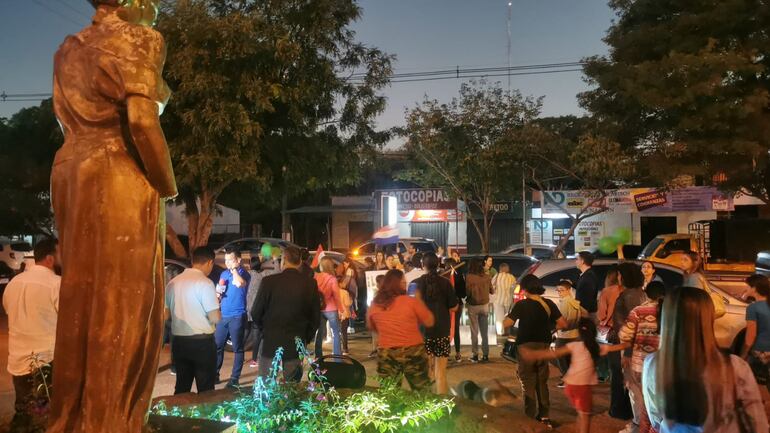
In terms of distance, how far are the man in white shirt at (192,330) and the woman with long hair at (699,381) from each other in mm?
4490

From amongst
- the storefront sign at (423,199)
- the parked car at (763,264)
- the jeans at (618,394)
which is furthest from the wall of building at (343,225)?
the jeans at (618,394)

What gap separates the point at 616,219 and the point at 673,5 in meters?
11.4

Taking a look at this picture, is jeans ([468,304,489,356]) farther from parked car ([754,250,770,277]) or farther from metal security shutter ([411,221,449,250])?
metal security shutter ([411,221,449,250])

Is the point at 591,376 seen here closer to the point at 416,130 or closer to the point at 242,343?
the point at 242,343

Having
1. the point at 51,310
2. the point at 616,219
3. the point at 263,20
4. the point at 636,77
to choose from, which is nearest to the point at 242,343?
the point at 51,310

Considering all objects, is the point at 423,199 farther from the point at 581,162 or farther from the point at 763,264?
the point at 763,264

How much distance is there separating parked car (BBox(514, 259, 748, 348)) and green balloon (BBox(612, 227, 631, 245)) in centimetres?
1778

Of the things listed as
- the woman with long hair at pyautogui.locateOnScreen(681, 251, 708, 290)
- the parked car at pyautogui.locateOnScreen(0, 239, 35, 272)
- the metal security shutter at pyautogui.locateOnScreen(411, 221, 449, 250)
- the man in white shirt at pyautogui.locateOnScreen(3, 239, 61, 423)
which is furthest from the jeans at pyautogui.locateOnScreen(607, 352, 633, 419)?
the parked car at pyautogui.locateOnScreen(0, 239, 35, 272)

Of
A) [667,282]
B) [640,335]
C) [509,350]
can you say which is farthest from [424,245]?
[640,335]

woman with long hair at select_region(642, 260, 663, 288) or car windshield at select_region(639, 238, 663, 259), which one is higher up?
car windshield at select_region(639, 238, 663, 259)

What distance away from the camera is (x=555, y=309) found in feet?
23.8

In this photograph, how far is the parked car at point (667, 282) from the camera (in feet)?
32.4

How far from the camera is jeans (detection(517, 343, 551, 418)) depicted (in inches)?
278

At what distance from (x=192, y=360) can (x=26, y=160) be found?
28.4 meters
